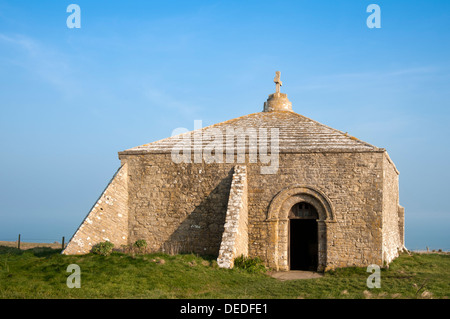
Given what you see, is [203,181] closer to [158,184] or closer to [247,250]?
[158,184]

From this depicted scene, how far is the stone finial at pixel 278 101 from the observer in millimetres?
20984

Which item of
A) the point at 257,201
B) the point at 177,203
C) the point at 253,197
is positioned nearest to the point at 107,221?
the point at 177,203

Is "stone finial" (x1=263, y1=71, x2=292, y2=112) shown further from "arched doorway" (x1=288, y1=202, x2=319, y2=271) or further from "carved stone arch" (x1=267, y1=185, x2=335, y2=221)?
"carved stone arch" (x1=267, y1=185, x2=335, y2=221)

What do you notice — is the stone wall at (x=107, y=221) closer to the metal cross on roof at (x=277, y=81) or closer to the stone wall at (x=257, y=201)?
the stone wall at (x=257, y=201)

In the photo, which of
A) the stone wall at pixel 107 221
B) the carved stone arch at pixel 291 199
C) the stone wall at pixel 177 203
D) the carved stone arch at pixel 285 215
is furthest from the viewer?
the stone wall at pixel 177 203

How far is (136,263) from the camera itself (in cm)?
1345

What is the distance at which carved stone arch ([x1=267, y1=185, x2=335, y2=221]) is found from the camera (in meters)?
16.0

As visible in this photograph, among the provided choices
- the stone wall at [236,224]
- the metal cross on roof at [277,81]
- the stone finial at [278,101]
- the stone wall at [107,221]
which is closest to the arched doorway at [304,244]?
the stone wall at [236,224]

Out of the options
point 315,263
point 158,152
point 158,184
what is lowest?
point 315,263

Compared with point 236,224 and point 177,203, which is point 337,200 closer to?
point 236,224

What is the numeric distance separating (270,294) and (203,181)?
274 inches

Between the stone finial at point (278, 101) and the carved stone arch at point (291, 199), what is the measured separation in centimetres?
602

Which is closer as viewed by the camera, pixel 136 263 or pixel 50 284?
pixel 50 284
